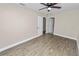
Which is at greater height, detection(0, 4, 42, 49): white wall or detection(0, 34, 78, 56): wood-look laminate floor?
detection(0, 4, 42, 49): white wall

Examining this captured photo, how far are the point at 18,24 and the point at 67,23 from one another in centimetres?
94

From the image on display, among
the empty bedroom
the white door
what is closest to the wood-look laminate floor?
the empty bedroom

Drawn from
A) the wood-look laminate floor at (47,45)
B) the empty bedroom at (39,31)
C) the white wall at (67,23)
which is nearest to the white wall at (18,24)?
the empty bedroom at (39,31)

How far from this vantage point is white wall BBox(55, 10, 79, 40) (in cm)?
187

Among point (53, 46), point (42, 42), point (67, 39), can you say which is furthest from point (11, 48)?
point (67, 39)

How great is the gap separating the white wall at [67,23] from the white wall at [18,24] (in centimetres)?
46

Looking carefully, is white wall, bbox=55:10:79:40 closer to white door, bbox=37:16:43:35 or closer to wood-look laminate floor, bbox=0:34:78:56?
wood-look laminate floor, bbox=0:34:78:56

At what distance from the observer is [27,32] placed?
2.04 metres

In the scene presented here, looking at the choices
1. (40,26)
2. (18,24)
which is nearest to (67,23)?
(40,26)

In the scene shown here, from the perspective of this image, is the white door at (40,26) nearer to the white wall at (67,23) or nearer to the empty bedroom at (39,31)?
the empty bedroom at (39,31)

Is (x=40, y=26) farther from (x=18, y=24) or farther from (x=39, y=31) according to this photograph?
(x=18, y=24)

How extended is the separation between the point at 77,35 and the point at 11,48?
1259 mm

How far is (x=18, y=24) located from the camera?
6.39ft

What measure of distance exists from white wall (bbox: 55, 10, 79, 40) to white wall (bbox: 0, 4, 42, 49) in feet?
1.51
